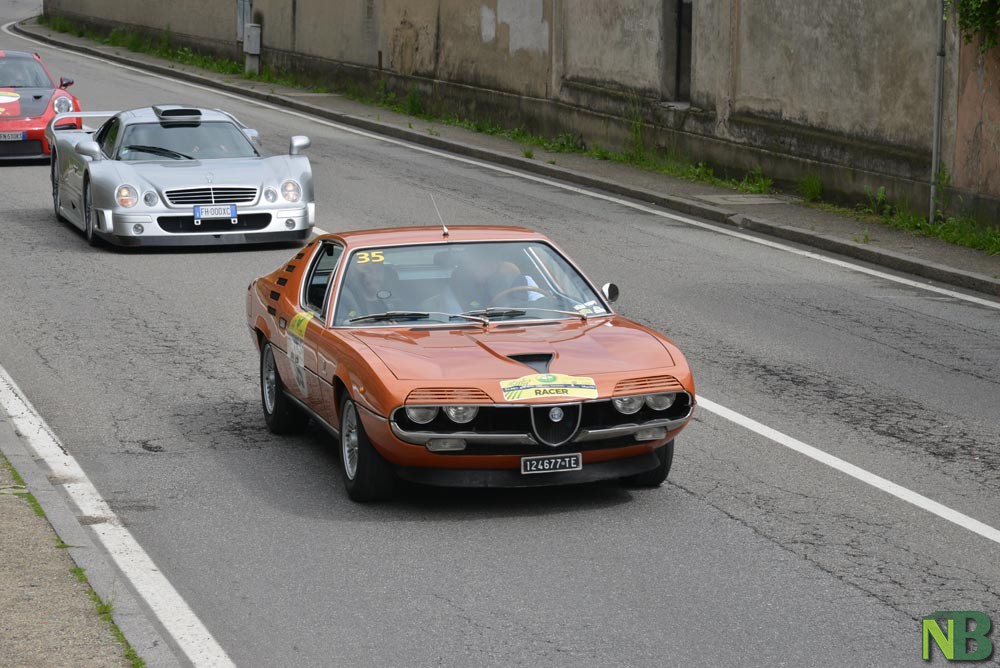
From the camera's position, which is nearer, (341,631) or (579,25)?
(341,631)

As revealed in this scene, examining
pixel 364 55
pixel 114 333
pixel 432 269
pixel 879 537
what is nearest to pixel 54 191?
pixel 114 333

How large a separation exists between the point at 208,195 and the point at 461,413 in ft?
30.2

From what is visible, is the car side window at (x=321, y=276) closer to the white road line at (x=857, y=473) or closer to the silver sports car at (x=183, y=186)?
the white road line at (x=857, y=473)

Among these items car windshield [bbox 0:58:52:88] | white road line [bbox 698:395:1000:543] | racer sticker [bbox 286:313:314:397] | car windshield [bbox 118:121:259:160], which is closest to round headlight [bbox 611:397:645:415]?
white road line [bbox 698:395:1000:543]

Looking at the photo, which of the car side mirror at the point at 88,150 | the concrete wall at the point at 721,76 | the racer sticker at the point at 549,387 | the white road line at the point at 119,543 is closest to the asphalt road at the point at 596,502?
the white road line at the point at 119,543

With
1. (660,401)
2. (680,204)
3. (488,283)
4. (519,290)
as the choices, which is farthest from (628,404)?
(680,204)

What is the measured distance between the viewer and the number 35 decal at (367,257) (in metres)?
9.05

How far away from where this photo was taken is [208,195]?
53.7 feet

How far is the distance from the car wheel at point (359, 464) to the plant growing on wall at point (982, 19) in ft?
36.9

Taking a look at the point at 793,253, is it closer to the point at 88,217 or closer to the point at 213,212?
the point at 213,212

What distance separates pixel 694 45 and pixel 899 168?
5389 millimetres

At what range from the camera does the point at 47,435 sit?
955 centimetres

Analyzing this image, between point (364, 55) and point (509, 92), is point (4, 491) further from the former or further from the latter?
point (364, 55)

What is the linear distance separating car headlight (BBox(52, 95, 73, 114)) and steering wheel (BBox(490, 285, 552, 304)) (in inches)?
626
